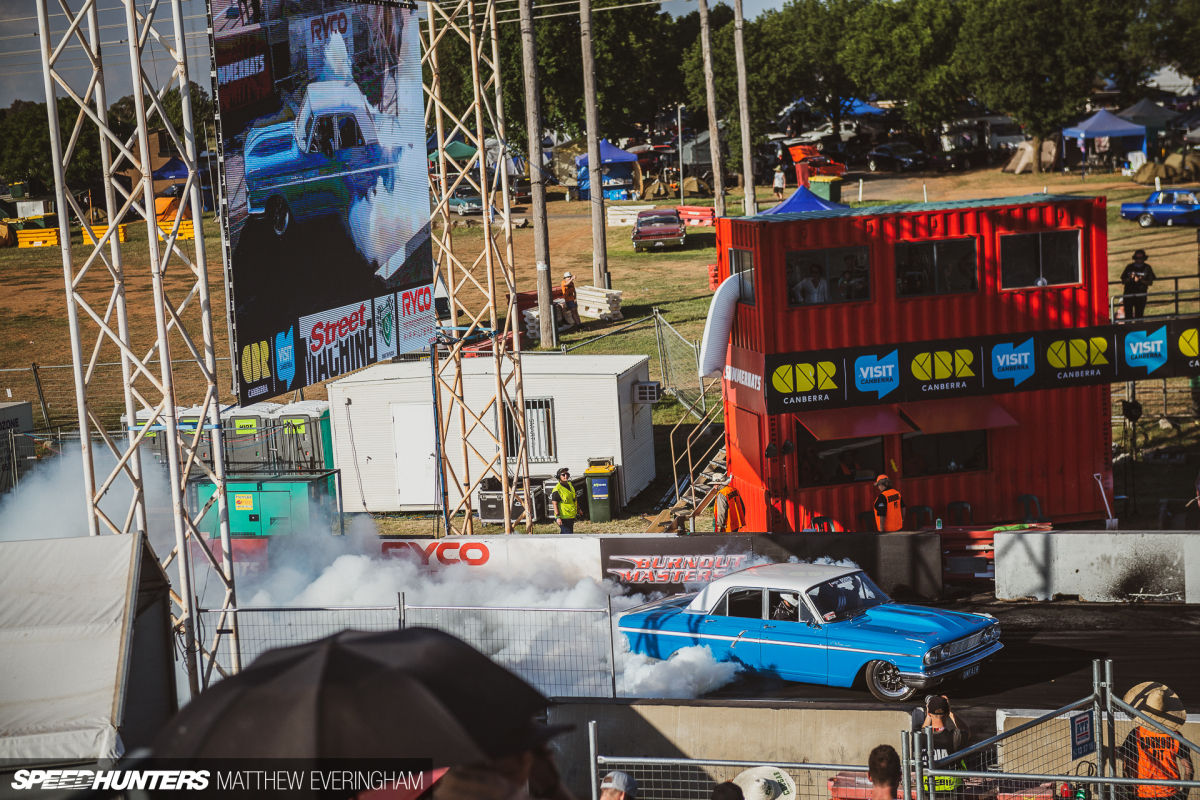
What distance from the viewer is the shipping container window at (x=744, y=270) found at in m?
17.5

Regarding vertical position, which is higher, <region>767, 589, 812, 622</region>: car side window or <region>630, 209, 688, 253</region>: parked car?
<region>630, 209, 688, 253</region>: parked car

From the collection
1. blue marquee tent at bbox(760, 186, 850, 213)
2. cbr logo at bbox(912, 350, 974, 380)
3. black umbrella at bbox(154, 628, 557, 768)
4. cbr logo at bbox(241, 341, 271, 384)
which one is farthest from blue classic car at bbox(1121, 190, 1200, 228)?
black umbrella at bbox(154, 628, 557, 768)

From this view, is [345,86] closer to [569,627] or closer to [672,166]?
[569,627]

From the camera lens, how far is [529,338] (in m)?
35.2

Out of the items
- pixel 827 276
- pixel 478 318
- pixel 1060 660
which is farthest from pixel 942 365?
pixel 478 318

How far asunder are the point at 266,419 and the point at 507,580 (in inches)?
308

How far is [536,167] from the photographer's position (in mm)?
30031

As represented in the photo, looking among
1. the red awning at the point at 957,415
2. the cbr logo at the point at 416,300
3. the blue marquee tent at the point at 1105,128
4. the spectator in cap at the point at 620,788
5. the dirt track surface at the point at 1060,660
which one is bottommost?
the dirt track surface at the point at 1060,660

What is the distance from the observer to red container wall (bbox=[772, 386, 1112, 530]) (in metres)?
17.8

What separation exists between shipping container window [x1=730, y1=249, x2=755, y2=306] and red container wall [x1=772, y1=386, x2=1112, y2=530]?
3213 millimetres

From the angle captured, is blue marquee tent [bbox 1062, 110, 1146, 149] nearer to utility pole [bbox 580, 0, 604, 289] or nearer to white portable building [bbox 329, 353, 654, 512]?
utility pole [bbox 580, 0, 604, 289]

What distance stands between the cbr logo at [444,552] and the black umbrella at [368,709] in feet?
48.5

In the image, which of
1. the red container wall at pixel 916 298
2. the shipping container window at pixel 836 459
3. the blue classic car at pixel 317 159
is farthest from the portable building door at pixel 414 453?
the blue classic car at pixel 317 159

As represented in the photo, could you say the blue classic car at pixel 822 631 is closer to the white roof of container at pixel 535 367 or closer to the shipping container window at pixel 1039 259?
the shipping container window at pixel 1039 259
